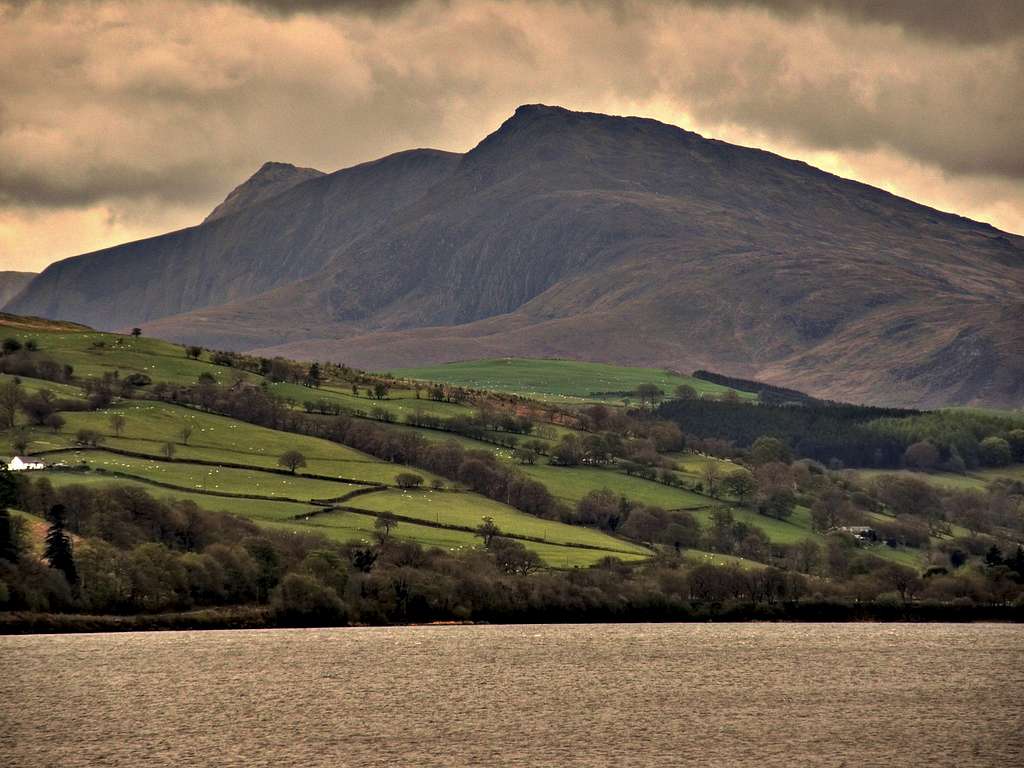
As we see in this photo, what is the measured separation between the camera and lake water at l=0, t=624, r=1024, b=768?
81.2 m

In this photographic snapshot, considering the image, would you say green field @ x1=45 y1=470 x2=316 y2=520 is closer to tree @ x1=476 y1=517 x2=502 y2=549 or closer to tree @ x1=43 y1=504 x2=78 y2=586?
tree @ x1=476 y1=517 x2=502 y2=549

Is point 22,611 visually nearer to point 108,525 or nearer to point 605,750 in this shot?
point 108,525

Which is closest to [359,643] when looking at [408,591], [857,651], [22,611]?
[408,591]

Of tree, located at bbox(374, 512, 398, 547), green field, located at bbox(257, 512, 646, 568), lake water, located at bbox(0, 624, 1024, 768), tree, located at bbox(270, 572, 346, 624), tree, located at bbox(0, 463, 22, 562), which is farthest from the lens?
tree, located at bbox(374, 512, 398, 547)

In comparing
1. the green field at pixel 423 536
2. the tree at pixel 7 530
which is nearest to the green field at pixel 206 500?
the green field at pixel 423 536

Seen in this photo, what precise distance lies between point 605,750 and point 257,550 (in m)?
79.5

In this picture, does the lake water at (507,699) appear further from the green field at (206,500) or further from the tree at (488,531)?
the green field at (206,500)

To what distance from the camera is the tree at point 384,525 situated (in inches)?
7008

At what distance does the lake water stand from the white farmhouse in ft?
195

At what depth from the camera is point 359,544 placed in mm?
166375

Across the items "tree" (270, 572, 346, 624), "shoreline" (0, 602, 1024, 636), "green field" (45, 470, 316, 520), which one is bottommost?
"shoreline" (0, 602, 1024, 636)

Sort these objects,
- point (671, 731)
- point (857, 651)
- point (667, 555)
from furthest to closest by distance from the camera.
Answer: point (667, 555)
point (857, 651)
point (671, 731)

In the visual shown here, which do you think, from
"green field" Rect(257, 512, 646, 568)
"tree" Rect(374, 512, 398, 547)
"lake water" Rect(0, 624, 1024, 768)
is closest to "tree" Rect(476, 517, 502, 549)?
"green field" Rect(257, 512, 646, 568)

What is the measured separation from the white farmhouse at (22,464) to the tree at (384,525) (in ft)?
144
